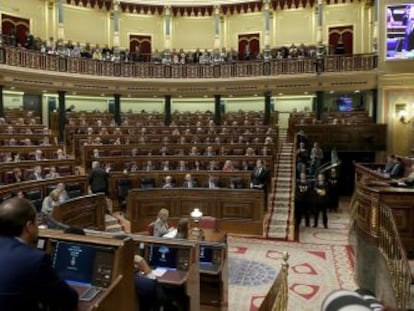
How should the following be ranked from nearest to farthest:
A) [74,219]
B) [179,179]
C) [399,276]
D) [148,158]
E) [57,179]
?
[399,276]
[74,219]
[57,179]
[179,179]
[148,158]

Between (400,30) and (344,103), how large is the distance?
21.6 feet

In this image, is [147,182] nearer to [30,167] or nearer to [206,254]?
[30,167]

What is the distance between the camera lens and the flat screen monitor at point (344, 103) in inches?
819

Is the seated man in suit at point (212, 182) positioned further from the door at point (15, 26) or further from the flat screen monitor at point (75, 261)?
the door at point (15, 26)

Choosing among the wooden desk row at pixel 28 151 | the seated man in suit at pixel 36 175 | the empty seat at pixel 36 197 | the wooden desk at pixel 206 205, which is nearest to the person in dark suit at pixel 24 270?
the empty seat at pixel 36 197

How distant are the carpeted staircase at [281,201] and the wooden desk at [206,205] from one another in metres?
0.46

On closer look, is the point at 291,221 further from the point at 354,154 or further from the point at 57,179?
the point at 354,154

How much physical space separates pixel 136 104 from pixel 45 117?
15.9ft

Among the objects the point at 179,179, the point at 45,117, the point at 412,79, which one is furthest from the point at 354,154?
the point at 45,117

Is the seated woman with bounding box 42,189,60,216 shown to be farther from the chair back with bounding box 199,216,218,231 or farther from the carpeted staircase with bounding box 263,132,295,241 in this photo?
the carpeted staircase with bounding box 263,132,295,241

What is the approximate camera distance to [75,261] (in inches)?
120

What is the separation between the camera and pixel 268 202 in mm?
10953

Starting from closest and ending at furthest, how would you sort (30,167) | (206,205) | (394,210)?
(394,210) → (206,205) → (30,167)

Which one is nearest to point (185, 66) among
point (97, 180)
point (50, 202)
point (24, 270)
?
point (97, 180)
